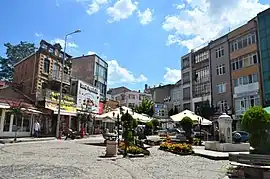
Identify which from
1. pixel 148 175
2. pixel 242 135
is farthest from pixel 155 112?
pixel 148 175

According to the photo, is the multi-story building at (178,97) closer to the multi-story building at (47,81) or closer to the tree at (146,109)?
the tree at (146,109)

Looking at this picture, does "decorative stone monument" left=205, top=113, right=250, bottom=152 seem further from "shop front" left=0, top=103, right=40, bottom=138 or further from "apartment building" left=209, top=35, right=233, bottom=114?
"apartment building" left=209, top=35, right=233, bottom=114

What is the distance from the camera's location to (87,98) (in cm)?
4034

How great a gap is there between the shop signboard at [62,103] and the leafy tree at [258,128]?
1012 inches

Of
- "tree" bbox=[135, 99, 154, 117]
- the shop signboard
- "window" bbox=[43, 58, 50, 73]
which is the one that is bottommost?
the shop signboard

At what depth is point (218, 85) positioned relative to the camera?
42094 millimetres

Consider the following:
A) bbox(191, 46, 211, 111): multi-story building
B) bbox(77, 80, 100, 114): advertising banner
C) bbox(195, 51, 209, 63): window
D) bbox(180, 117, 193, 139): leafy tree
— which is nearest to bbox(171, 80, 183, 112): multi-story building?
bbox(191, 46, 211, 111): multi-story building

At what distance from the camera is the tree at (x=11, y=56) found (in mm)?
50000

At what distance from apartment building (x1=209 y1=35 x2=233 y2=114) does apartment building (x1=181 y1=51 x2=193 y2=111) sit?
6876 millimetres

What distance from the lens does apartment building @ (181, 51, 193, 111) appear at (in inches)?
1978

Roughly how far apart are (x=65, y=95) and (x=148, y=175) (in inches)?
1092

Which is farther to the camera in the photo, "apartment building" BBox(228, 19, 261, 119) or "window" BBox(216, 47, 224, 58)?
"window" BBox(216, 47, 224, 58)

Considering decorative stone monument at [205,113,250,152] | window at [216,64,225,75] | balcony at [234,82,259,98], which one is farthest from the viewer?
window at [216,64,225,75]

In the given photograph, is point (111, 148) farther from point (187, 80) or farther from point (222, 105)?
point (187, 80)
